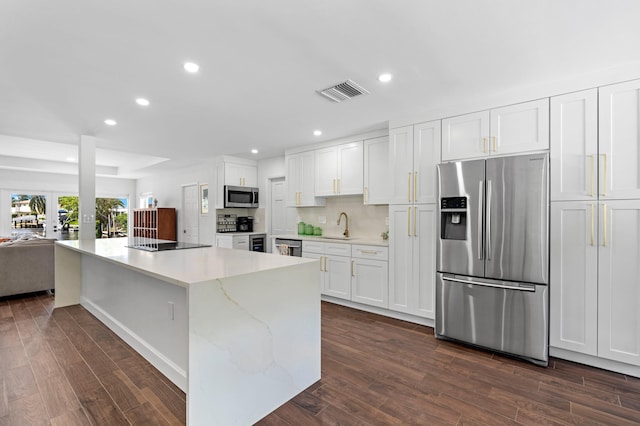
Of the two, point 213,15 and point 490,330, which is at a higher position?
point 213,15

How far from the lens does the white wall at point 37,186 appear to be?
6891 mm

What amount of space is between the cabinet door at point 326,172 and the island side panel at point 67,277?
3.39 meters

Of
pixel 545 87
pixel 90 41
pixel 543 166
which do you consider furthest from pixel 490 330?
pixel 90 41

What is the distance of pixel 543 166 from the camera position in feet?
8.05

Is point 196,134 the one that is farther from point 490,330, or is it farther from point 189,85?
point 490,330

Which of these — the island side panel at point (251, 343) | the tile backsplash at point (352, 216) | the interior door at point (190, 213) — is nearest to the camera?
the island side panel at point (251, 343)

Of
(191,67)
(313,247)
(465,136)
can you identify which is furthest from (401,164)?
(191,67)

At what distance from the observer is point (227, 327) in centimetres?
167

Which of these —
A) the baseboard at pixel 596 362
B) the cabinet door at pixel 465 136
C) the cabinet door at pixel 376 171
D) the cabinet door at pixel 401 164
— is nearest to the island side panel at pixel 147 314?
the cabinet door at pixel 401 164

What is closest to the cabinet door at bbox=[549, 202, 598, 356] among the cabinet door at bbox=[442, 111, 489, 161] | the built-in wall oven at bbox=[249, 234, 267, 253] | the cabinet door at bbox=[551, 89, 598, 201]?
the cabinet door at bbox=[551, 89, 598, 201]

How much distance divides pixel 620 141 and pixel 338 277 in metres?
3.01

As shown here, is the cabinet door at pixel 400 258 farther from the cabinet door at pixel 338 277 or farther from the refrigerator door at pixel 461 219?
the cabinet door at pixel 338 277

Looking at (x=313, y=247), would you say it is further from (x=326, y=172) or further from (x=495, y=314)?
(x=495, y=314)

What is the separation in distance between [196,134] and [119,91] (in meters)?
1.49
